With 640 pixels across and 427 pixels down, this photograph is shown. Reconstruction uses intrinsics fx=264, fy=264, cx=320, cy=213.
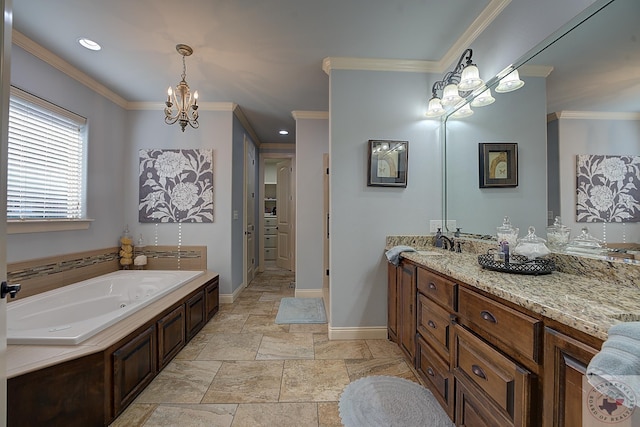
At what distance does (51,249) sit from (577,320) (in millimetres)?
3504

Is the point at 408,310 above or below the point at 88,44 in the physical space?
below

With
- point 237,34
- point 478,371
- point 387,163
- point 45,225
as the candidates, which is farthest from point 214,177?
point 478,371

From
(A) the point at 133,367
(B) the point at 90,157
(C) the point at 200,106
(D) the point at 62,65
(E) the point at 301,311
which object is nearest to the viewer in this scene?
(A) the point at 133,367

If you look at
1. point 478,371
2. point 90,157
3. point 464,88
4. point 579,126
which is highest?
point 464,88

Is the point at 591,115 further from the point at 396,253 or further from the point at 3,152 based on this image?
the point at 3,152

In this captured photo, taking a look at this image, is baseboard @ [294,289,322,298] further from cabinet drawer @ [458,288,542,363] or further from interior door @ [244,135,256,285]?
cabinet drawer @ [458,288,542,363]

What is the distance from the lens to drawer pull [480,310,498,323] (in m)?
1.09

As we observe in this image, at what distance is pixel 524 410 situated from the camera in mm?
905

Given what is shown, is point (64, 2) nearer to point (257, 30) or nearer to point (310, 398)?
point (257, 30)

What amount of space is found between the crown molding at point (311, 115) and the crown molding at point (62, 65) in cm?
213

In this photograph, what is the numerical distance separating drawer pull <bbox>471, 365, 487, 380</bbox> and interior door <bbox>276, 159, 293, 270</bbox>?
449 centimetres

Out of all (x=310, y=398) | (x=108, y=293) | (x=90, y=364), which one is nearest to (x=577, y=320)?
(x=310, y=398)

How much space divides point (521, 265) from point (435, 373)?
2.64ft

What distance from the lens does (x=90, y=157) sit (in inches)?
112
